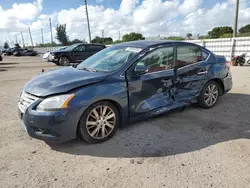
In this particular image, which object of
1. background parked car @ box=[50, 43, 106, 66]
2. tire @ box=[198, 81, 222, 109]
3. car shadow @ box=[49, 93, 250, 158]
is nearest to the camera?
car shadow @ box=[49, 93, 250, 158]

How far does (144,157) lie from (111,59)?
189cm

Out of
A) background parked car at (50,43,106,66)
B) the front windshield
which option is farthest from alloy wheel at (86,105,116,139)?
background parked car at (50,43,106,66)

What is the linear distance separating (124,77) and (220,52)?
13.2 m

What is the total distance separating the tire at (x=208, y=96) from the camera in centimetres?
463

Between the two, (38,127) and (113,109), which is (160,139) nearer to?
(113,109)

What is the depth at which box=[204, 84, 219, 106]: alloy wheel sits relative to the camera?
186 inches

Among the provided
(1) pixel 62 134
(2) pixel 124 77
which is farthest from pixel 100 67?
(1) pixel 62 134

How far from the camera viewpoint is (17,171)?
8.84 feet

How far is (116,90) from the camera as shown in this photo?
3.32 metres

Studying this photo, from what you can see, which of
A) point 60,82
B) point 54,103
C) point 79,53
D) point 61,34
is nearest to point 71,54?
point 79,53

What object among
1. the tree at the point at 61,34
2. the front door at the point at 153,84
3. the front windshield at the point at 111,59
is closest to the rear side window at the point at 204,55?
the front door at the point at 153,84

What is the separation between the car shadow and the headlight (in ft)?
2.27

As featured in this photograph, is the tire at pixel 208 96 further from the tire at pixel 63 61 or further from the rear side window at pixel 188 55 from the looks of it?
the tire at pixel 63 61

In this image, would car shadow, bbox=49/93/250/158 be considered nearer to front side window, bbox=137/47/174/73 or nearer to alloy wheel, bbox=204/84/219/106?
alloy wheel, bbox=204/84/219/106
